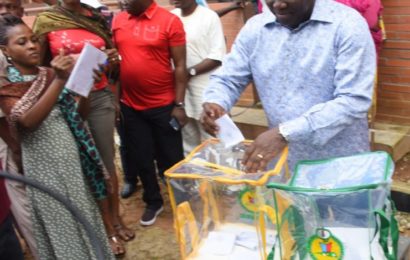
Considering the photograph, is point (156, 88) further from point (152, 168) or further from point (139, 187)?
point (139, 187)

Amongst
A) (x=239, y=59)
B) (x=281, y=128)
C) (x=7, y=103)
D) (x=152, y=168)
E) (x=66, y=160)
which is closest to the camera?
(x=281, y=128)

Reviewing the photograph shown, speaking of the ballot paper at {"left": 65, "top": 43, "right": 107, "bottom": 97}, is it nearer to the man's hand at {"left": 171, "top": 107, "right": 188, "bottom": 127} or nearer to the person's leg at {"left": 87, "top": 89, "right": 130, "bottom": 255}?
the person's leg at {"left": 87, "top": 89, "right": 130, "bottom": 255}

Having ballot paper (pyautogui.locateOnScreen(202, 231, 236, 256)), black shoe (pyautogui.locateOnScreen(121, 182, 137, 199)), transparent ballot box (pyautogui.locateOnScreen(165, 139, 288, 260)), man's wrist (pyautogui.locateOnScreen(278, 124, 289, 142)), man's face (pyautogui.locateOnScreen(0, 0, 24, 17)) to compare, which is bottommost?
black shoe (pyautogui.locateOnScreen(121, 182, 137, 199))

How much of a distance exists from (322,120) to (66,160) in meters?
1.48

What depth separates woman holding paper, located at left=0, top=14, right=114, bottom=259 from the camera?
221cm

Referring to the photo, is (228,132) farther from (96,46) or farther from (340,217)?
(96,46)

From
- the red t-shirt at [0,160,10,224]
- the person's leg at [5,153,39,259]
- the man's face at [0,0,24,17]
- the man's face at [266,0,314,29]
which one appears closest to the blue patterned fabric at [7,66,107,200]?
the person's leg at [5,153,39,259]

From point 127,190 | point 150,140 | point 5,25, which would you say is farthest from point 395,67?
point 5,25

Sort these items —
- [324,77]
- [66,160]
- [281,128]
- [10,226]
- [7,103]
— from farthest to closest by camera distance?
[66,160] < [7,103] < [10,226] < [324,77] < [281,128]

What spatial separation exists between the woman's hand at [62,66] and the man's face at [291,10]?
1094 millimetres

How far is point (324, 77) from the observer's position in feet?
5.26

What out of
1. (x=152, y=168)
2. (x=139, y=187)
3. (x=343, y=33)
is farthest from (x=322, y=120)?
(x=139, y=187)

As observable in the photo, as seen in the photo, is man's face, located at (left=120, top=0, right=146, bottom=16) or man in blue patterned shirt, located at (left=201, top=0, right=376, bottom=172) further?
man's face, located at (left=120, top=0, right=146, bottom=16)

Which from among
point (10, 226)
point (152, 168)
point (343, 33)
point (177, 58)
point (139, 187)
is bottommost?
point (139, 187)
